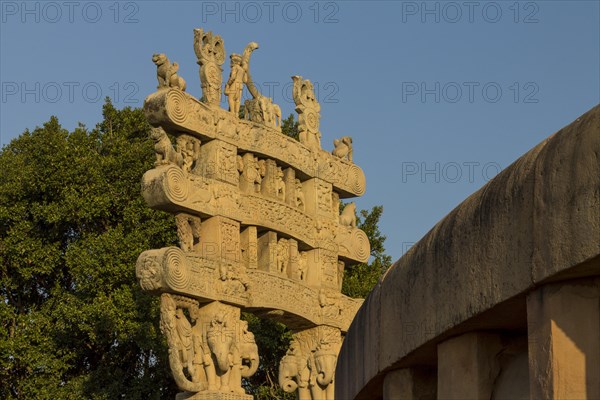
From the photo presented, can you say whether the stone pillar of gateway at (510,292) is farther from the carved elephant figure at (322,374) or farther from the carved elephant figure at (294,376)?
the carved elephant figure at (294,376)

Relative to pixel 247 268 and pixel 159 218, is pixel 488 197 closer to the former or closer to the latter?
pixel 247 268

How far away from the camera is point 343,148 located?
730 inches

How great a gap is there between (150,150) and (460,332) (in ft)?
73.5

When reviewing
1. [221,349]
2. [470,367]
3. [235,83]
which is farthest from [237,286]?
[470,367]

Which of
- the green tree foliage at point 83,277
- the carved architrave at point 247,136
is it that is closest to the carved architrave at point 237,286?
the carved architrave at point 247,136

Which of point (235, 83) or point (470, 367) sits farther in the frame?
point (235, 83)

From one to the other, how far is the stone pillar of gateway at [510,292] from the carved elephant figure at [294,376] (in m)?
11.8

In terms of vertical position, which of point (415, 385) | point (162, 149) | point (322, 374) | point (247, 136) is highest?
point (247, 136)

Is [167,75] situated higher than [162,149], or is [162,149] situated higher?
[167,75]

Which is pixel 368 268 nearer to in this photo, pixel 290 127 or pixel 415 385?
pixel 290 127

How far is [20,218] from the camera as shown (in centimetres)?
2525

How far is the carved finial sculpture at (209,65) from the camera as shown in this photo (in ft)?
52.9

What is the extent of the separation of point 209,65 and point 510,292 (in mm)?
12872

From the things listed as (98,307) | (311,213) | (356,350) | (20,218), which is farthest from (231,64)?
(356,350)
